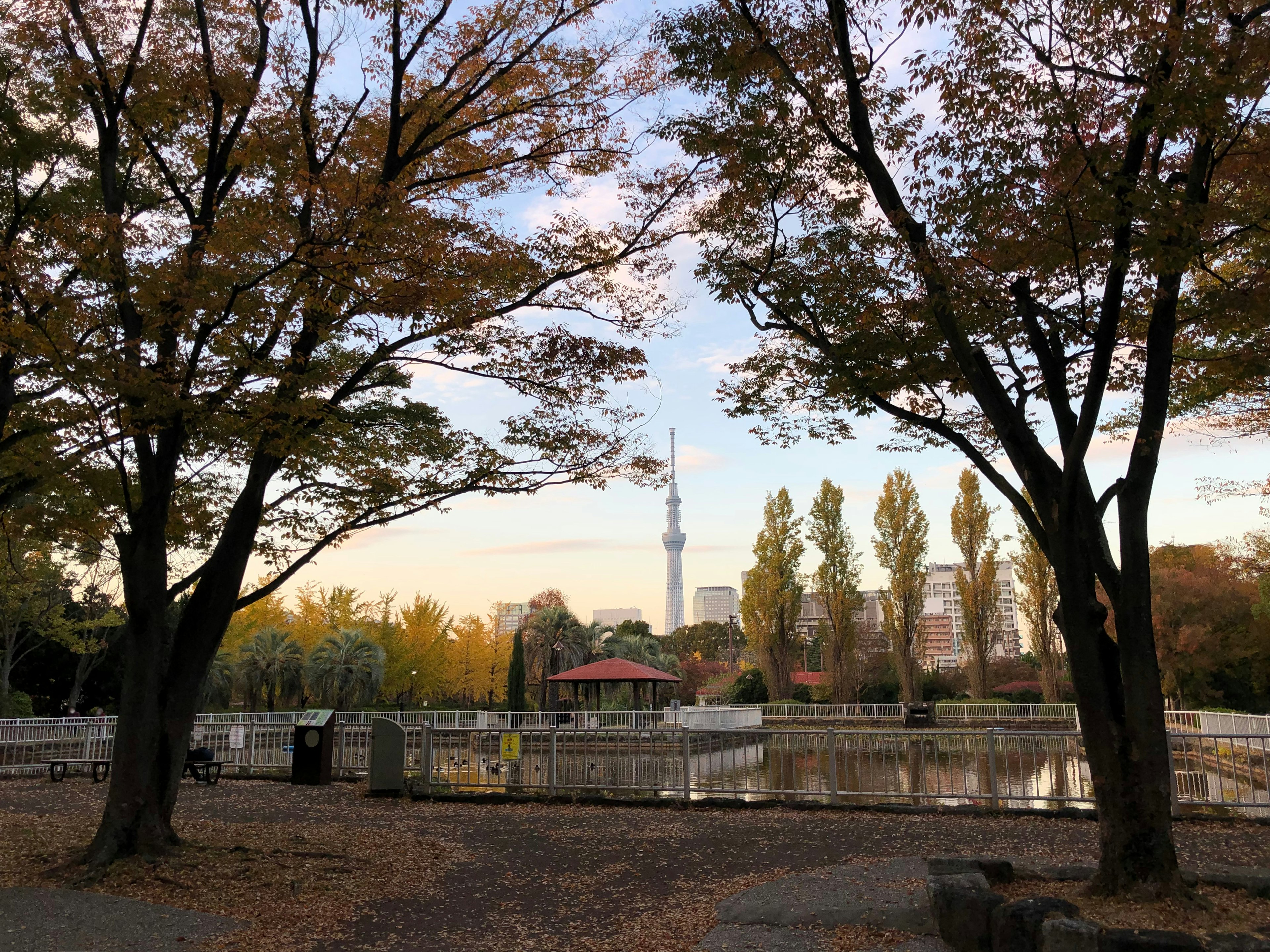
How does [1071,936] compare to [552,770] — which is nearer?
[1071,936]

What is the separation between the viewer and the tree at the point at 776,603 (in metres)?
39.4

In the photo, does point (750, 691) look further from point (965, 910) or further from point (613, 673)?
point (965, 910)

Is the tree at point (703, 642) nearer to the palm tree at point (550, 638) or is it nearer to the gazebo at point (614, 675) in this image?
the palm tree at point (550, 638)

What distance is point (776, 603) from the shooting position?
39.6 m

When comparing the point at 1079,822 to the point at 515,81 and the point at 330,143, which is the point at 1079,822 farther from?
the point at 330,143

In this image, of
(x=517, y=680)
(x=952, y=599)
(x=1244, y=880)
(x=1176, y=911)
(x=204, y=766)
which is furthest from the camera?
(x=952, y=599)

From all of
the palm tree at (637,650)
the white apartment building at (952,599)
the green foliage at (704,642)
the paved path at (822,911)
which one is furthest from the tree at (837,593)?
the green foliage at (704,642)

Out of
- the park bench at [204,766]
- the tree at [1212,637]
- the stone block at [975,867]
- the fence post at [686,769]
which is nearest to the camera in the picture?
the stone block at [975,867]

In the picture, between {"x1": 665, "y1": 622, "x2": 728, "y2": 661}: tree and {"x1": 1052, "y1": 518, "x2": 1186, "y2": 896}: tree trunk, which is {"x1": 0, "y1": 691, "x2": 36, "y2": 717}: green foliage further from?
{"x1": 665, "y1": 622, "x2": 728, "y2": 661}: tree

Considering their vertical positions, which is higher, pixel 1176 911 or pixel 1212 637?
pixel 1212 637

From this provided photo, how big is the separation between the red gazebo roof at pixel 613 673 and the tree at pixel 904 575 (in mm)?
15812

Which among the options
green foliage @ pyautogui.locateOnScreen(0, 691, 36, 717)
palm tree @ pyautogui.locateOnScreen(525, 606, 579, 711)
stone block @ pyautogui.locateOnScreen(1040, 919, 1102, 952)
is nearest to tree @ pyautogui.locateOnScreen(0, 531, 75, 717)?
green foliage @ pyautogui.locateOnScreen(0, 691, 36, 717)

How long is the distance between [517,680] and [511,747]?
65.2 feet

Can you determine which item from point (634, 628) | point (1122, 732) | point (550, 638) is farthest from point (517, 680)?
point (634, 628)
